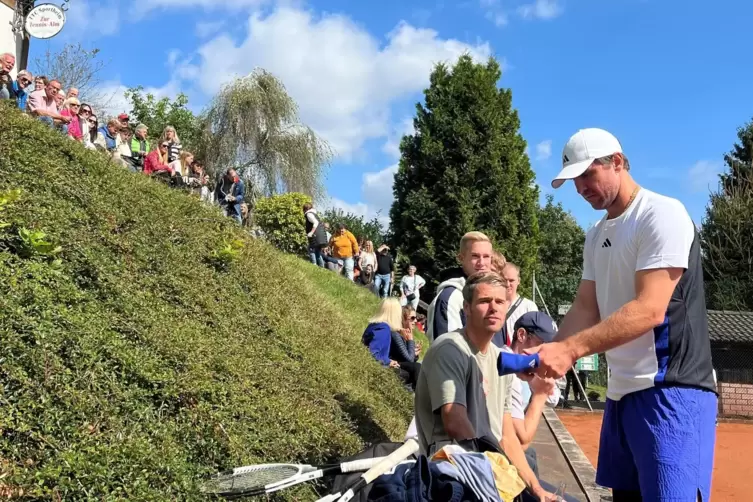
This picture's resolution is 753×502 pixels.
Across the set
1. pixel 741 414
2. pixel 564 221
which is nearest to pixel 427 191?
pixel 741 414

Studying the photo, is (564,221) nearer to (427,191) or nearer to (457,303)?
(427,191)

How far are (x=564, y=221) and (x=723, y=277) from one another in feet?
57.4

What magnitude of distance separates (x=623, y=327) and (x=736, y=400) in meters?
16.6

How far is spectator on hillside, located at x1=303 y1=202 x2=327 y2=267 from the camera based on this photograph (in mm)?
15352

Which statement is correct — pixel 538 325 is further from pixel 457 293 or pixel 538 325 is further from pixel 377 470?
pixel 377 470

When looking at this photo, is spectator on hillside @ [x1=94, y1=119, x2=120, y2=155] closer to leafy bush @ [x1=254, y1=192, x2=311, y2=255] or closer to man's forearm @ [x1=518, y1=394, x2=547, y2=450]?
leafy bush @ [x1=254, y1=192, x2=311, y2=255]

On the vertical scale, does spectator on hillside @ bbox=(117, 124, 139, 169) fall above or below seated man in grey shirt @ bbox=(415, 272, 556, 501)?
above

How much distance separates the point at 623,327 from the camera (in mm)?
2455

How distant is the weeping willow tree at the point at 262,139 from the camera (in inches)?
853

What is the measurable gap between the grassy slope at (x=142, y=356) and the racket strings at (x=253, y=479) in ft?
0.46

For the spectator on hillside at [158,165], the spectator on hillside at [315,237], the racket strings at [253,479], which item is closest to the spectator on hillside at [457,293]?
the racket strings at [253,479]

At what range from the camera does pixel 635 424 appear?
8.57ft

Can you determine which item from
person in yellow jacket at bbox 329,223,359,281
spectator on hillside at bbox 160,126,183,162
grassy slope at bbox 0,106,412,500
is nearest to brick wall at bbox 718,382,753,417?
person in yellow jacket at bbox 329,223,359,281

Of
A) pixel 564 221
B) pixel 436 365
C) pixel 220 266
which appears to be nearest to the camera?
pixel 436 365
